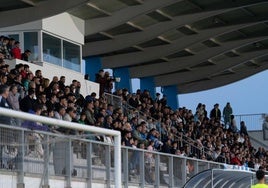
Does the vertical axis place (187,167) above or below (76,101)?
below

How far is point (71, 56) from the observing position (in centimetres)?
3109

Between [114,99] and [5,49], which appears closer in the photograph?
[5,49]

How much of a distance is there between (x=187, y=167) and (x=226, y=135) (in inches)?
637

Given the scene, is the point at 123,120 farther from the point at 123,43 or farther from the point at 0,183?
the point at 0,183

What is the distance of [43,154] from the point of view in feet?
40.0

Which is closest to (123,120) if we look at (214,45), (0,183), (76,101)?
(76,101)

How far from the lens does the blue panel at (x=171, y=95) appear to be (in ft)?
147

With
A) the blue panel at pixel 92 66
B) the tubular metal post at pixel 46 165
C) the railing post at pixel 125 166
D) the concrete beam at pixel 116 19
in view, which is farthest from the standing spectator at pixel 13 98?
the blue panel at pixel 92 66

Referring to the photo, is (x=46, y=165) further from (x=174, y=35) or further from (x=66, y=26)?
(x=174, y=35)

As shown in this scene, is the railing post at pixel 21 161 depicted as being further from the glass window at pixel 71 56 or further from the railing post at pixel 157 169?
the glass window at pixel 71 56

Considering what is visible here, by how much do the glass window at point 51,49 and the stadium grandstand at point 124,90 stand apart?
0.16 feet

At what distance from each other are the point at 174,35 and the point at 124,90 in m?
5.69

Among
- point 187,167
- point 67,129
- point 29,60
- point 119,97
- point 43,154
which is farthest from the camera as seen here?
point 119,97

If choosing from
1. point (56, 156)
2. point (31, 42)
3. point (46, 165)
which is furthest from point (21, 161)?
point (31, 42)
